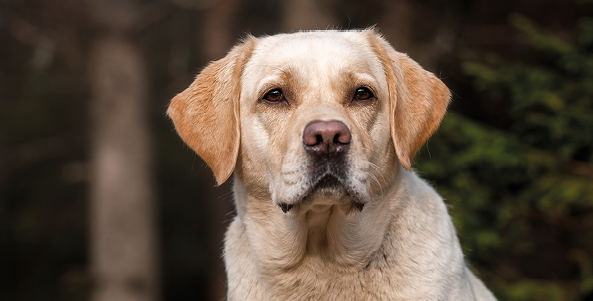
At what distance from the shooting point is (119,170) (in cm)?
1127

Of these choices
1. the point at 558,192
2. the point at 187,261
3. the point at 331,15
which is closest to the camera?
the point at 558,192

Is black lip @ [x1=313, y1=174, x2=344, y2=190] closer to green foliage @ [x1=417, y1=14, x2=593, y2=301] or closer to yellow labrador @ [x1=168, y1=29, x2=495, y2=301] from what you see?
yellow labrador @ [x1=168, y1=29, x2=495, y2=301]

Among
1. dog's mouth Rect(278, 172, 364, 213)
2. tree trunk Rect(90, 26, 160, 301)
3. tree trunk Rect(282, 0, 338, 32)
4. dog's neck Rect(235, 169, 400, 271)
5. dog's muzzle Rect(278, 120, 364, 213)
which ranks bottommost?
tree trunk Rect(90, 26, 160, 301)

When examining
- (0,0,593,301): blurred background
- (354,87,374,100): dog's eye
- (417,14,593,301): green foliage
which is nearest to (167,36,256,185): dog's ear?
(354,87,374,100): dog's eye

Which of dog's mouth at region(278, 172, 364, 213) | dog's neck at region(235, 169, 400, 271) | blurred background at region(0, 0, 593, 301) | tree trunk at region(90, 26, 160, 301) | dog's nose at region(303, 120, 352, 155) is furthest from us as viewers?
tree trunk at region(90, 26, 160, 301)

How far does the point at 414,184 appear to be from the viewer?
389 cm

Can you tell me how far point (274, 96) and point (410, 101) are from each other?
2.54 ft

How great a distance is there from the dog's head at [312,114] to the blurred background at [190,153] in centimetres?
106

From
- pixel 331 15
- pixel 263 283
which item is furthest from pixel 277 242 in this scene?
pixel 331 15

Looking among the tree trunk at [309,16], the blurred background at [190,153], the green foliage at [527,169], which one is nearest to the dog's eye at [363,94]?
the blurred background at [190,153]

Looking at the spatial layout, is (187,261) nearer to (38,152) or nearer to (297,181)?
(38,152)

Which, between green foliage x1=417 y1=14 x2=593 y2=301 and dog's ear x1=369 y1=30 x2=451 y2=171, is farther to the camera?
green foliage x1=417 y1=14 x2=593 y2=301

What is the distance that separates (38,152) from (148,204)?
100 inches

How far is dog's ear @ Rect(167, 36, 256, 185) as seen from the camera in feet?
12.4
